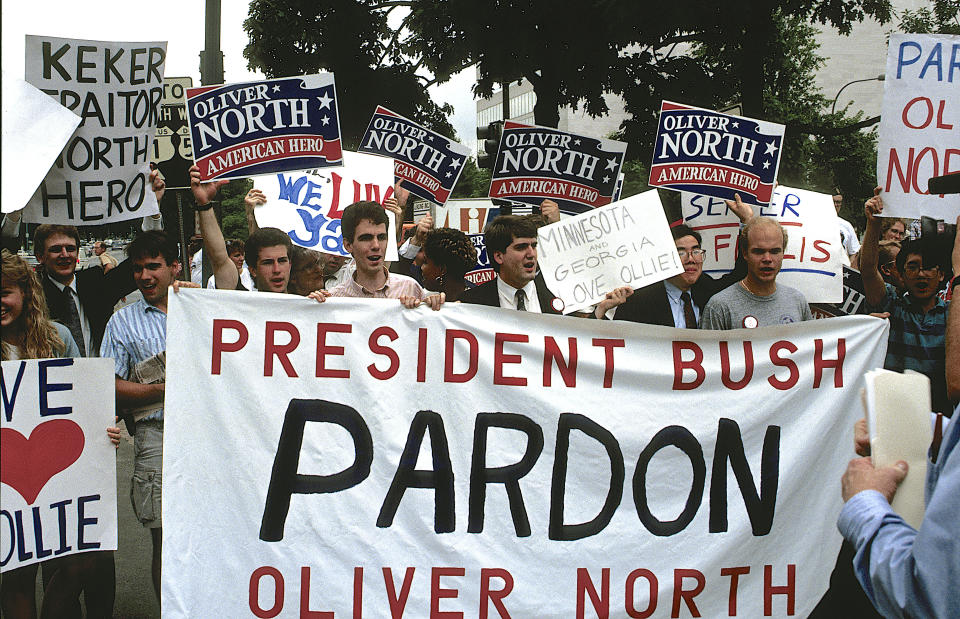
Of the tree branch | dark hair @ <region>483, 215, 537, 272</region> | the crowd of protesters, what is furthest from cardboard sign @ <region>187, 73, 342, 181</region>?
the tree branch

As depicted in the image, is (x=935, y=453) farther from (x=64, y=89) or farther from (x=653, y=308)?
(x=64, y=89)

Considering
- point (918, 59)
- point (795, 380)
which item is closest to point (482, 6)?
point (918, 59)

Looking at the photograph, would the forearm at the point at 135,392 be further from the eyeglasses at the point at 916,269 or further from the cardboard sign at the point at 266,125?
the eyeglasses at the point at 916,269

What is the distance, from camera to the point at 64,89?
4871 mm

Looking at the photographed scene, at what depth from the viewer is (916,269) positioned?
5.21 meters

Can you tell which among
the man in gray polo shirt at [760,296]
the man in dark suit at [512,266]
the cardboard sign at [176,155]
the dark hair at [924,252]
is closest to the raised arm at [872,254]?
the dark hair at [924,252]

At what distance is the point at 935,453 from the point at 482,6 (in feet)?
37.9

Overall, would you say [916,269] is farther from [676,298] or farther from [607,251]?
[607,251]

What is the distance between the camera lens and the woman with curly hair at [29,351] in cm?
412

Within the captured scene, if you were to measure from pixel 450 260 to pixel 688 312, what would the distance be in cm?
145

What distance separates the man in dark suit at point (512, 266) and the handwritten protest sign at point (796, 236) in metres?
1.55

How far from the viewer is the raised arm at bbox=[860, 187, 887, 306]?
210 inches

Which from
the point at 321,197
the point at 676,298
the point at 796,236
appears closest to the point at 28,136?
the point at 321,197

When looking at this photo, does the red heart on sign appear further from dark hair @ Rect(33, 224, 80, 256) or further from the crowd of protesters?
dark hair @ Rect(33, 224, 80, 256)
